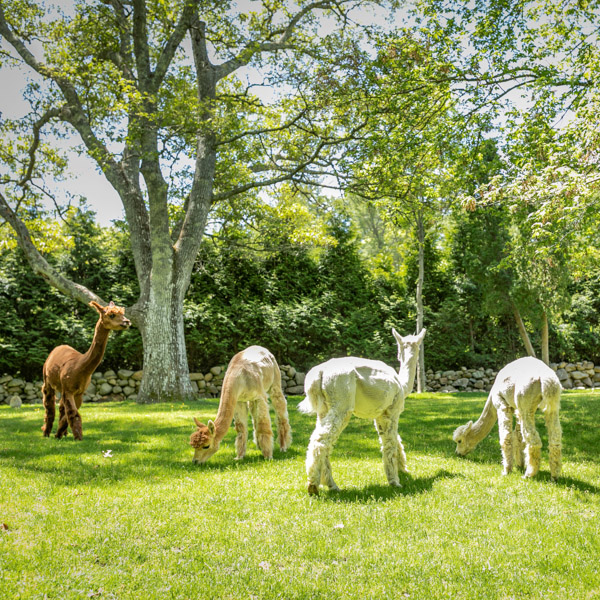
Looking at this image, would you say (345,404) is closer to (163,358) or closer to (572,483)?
(572,483)

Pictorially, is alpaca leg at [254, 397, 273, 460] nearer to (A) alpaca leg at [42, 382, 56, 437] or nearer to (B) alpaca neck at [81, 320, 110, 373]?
(B) alpaca neck at [81, 320, 110, 373]

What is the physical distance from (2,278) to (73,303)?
2.42m

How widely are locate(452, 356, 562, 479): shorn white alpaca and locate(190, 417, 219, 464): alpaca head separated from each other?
3.87 m

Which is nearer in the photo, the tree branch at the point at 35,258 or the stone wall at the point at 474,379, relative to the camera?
the tree branch at the point at 35,258

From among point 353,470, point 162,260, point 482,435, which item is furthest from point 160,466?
point 162,260

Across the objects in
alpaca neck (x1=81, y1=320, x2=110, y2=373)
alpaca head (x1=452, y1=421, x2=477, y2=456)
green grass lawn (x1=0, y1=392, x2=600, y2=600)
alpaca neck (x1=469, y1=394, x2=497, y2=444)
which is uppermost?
alpaca neck (x1=81, y1=320, x2=110, y2=373)

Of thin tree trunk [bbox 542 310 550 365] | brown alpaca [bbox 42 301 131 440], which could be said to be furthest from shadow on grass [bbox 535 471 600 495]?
thin tree trunk [bbox 542 310 550 365]

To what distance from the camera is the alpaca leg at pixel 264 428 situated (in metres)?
6.96

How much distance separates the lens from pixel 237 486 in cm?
566

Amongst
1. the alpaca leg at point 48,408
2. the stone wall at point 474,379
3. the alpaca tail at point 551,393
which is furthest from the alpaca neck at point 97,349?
the stone wall at point 474,379

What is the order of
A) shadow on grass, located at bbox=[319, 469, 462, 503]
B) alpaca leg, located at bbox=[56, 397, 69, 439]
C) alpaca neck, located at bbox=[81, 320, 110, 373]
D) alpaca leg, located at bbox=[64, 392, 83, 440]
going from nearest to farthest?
shadow on grass, located at bbox=[319, 469, 462, 503], alpaca neck, located at bbox=[81, 320, 110, 373], alpaca leg, located at bbox=[64, 392, 83, 440], alpaca leg, located at bbox=[56, 397, 69, 439]

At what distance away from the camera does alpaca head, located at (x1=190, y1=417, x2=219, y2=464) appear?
6234mm

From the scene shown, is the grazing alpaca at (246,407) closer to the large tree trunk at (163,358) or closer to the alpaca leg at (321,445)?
the alpaca leg at (321,445)

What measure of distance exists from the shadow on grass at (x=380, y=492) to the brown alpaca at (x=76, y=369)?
434cm
